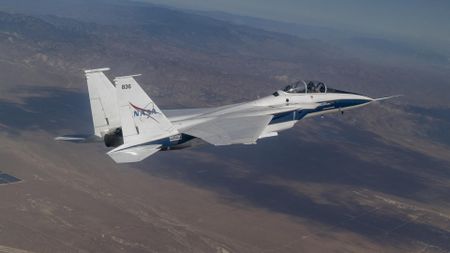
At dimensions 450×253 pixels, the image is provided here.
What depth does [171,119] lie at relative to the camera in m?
34.2

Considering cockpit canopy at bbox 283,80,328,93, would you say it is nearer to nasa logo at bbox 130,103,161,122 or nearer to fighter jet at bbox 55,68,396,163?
fighter jet at bbox 55,68,396,163

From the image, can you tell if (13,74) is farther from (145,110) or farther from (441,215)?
(145,110)

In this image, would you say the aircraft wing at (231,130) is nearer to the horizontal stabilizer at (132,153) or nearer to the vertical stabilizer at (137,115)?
the vertical stabilizer at (137,115)

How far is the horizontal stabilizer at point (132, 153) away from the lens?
27.3 m

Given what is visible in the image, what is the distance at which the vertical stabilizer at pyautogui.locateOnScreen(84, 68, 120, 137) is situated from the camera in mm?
31547

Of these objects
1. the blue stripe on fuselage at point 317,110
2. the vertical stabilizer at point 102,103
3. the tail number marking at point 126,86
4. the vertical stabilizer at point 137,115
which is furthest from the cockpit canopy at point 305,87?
the tail number marking at point 126,86

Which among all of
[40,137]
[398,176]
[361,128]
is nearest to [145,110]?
[40,137]

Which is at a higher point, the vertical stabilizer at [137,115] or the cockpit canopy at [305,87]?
the cockpit canopy at [305,87]

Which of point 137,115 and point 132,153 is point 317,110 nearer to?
point 137,115

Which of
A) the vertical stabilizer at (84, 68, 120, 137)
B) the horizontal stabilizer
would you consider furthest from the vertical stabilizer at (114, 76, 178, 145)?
the vertical stabilizer at (84, 68, 120, 137)

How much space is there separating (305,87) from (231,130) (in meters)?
10.7

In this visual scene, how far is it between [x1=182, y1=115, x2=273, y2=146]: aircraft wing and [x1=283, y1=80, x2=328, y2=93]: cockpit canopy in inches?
165

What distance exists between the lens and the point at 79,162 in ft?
349

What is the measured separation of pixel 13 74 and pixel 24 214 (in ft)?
455
